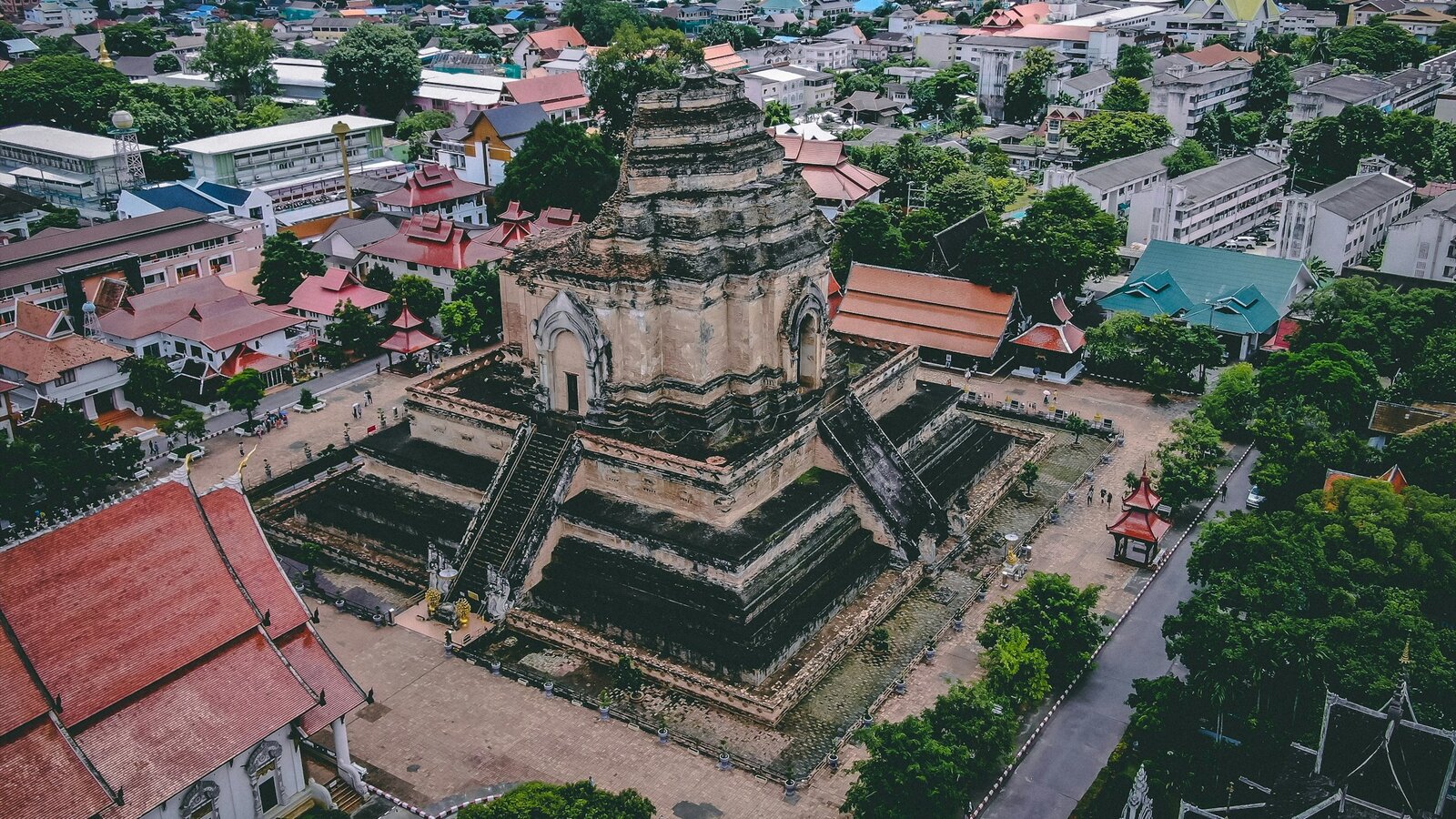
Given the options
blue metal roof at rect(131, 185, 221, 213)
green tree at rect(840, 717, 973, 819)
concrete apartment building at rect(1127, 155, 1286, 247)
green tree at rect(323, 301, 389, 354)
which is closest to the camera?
green tree at rect(840, 717, 973, 819)

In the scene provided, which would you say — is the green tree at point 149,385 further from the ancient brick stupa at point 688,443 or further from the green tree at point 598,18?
the green tree at point 598,18

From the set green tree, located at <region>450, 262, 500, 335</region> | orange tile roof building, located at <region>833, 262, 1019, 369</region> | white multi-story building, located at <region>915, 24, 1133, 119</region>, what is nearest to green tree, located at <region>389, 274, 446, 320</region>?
green tree, located at <region>450, 262, 500, 335</region>

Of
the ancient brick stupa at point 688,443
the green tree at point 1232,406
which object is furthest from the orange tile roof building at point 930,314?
the ancient brick stupa at point 688,443

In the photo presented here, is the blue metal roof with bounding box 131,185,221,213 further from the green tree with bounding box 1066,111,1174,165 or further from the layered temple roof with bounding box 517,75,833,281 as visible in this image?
the green tree with bounding box 1066,111,1174,165

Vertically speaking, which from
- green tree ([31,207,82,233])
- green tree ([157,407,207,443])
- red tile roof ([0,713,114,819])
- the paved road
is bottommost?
the paved road

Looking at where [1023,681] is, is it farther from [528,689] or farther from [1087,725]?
[528,689]

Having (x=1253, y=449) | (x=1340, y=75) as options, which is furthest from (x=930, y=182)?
(x=1340, y=75)
